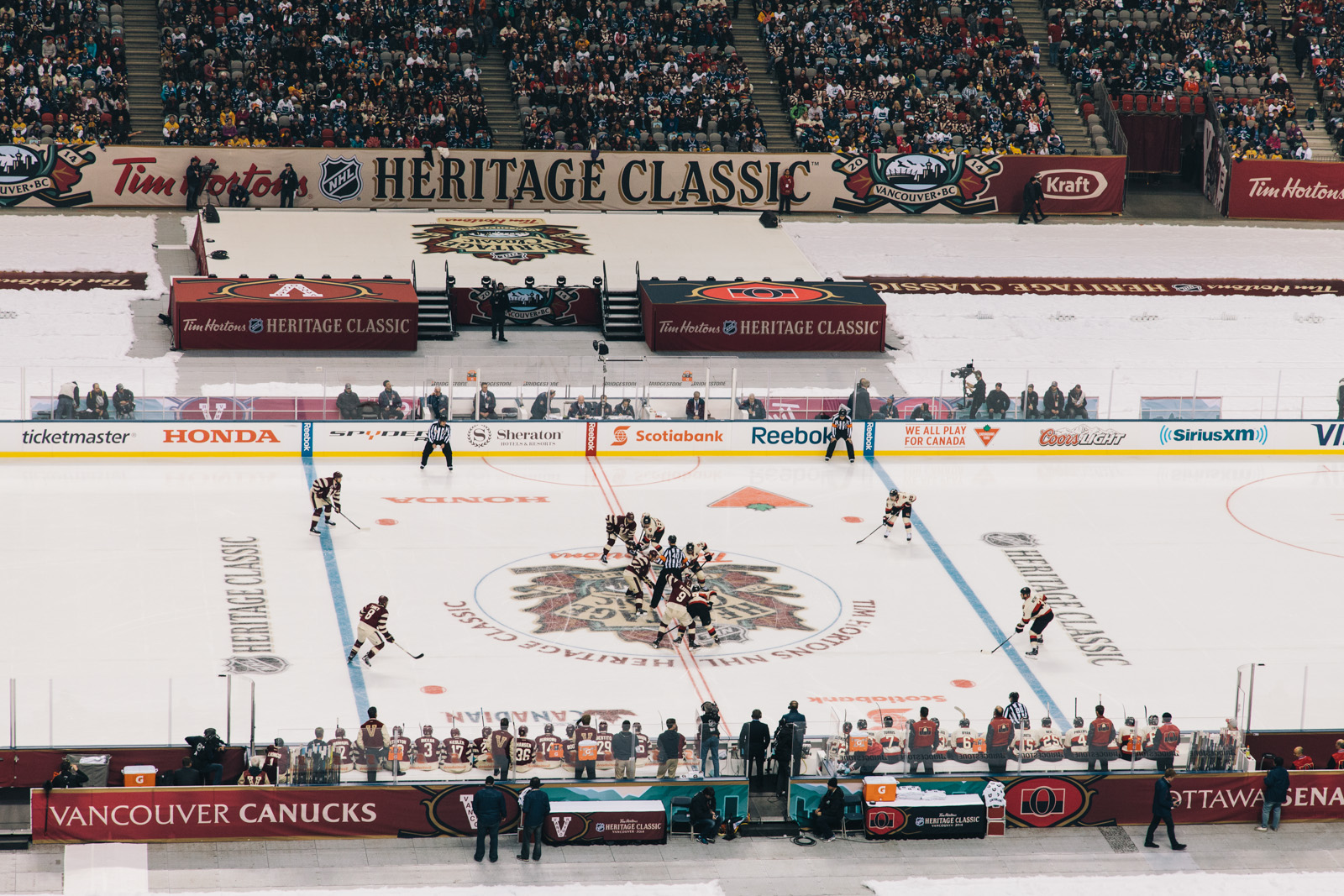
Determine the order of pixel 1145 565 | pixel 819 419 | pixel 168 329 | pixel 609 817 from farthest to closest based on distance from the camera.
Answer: pixel 168 329
pixel 819 419
pixel 1145 565
pixel 609 817

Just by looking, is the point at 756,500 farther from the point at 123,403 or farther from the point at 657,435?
the point at 123,403

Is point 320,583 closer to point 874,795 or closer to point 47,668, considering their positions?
point 47,668

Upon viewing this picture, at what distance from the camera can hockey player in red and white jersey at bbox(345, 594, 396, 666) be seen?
23344 millimetres

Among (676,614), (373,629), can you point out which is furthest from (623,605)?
(373,629)

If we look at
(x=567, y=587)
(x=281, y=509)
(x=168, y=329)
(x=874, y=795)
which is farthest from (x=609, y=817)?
(x=168, y=329)

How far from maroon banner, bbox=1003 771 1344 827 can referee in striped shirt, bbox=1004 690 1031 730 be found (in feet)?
1.90

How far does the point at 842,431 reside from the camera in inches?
1275

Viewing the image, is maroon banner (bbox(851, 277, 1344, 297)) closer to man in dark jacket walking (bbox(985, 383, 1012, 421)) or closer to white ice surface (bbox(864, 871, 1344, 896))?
man in dark jacket walking (bbox(985, 383, 1012, 421))

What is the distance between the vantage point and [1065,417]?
109 feet

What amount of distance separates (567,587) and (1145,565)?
28.0 ft

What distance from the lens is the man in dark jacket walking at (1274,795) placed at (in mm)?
20344

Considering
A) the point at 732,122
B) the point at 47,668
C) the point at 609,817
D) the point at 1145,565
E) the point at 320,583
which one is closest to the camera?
the point at 609,817

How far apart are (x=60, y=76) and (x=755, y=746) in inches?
1331

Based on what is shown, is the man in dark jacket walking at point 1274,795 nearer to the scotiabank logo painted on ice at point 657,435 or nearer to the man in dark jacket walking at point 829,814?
the man in dark jacket walking at point 829,814
